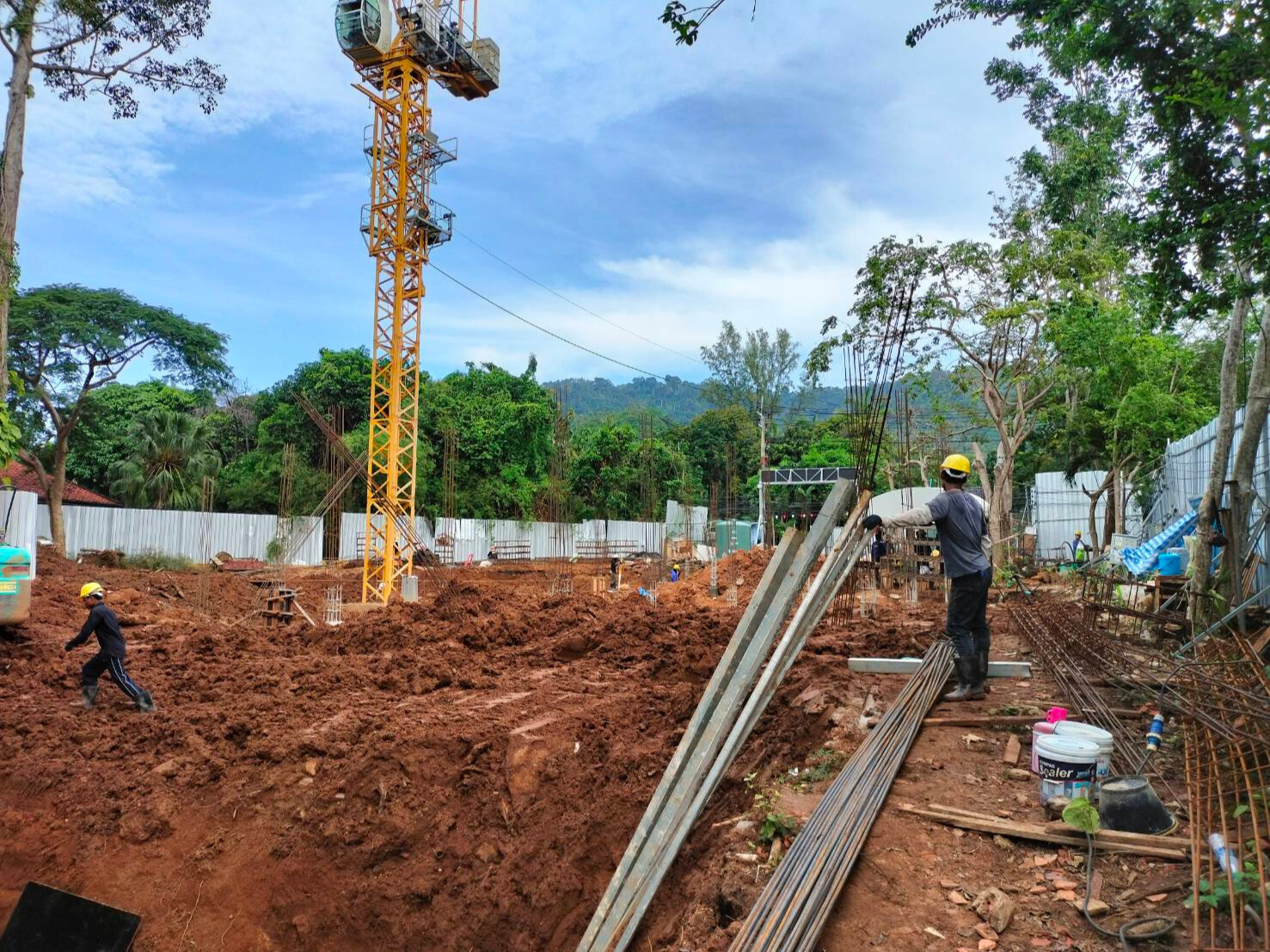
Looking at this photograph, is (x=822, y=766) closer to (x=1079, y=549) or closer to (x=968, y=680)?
(x=968, y=680)

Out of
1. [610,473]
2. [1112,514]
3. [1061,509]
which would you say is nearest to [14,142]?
[610,473]

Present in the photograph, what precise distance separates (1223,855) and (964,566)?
2.31m

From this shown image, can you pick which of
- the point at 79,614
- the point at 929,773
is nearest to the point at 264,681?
the point at 79,614

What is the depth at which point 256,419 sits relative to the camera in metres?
30.2

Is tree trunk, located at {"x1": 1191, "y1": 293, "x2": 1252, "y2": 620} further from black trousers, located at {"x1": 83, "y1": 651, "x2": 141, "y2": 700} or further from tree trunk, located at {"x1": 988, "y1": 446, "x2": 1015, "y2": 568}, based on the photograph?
black trousers, located at {"x1": 83, "y1": 651, "x2": 141, "y2": 700}

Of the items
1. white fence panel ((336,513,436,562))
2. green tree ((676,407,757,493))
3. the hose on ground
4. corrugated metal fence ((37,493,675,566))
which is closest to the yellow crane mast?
corrugated metal fence ((37,493,675,566))

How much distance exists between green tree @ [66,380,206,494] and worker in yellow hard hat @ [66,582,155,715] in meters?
18.1

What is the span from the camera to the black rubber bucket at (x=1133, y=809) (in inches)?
115

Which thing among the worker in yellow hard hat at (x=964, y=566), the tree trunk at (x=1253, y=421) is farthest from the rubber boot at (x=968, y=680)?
the tree trunk at (x=1253, y=421)

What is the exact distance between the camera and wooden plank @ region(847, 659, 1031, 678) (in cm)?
535

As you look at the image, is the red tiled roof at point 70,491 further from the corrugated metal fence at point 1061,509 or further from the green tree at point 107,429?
the corrugated metal fence at point 1061,509

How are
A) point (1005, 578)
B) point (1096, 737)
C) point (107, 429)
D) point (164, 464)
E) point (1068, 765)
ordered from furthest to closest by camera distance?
point (107, 429) → point (164, 464) → point (1005, 578) → point (1096, 737) → point (1068, 765)

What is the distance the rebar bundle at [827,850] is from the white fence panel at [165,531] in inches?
723

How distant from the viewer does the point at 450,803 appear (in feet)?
18.2
